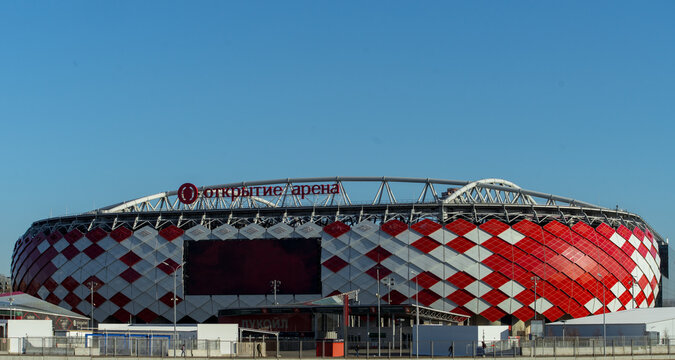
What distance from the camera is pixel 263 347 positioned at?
72812mm

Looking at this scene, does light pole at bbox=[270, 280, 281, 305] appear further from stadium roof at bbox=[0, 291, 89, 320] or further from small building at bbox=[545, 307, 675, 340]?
small building at bbox=[545, 307, 675, 340]

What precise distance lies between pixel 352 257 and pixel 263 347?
46075 millimetres

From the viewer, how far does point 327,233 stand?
392 feet

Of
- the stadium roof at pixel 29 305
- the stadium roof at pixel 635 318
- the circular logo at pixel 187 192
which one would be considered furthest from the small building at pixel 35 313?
the stadium roof at pixel 635 318

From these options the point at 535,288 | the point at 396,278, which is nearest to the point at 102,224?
the point at 396,278

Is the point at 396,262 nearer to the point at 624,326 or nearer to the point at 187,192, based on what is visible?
the point at 187,192

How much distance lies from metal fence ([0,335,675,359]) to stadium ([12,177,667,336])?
36.1 m

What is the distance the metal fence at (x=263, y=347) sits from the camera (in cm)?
6419

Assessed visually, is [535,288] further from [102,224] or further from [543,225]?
[102,224]

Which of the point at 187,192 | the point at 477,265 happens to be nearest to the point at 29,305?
the point at 187,192

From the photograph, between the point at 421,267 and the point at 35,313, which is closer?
the point at 35,313

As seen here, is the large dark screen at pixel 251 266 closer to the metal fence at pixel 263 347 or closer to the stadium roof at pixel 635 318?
the stadium roof at pixel 635 318

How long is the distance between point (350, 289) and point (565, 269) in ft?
85.9

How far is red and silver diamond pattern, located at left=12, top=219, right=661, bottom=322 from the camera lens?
380ft
